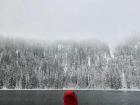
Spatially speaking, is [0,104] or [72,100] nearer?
[72,100]

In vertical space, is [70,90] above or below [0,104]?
above

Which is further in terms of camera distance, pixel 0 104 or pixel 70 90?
pixel 0 104

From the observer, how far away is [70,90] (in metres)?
7.28

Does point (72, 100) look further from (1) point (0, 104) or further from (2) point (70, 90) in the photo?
(1) point (0, 104)

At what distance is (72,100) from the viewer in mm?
7402

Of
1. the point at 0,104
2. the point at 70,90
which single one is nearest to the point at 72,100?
the point at 70,90

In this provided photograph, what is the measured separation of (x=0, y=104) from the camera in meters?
84.9

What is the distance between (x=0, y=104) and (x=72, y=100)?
87.4 m

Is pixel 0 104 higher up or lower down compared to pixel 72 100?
lower down

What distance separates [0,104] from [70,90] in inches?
3448
